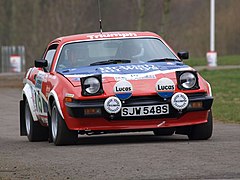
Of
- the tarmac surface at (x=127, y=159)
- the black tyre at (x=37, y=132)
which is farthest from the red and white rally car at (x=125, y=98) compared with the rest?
the black tyre at (x=37, y=132)

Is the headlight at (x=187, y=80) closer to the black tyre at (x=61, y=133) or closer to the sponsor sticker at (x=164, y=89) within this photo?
the sponsor sticker at (x=164, y=89)

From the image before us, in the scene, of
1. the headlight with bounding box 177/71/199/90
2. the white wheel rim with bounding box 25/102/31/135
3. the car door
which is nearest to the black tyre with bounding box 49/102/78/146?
the car door

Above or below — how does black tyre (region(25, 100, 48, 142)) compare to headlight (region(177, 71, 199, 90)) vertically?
below

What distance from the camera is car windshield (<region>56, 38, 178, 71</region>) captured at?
→ 40.3 feet

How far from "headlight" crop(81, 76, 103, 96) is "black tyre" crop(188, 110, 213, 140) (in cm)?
139

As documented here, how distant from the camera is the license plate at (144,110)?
11.1m

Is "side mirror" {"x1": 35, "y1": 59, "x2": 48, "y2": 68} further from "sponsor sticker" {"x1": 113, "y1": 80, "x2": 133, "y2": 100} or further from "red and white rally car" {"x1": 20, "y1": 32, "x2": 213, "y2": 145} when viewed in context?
"sponsor sticker" {"x1": 113, "y1": 80, "x2": 133, "y2": 100}

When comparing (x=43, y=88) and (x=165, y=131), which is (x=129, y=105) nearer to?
(x=165, y=131)

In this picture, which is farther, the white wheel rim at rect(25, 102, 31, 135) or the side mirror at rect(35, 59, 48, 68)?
the white wheel rim at rect(25, 102, 31, 135)

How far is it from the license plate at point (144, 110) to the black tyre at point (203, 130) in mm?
747

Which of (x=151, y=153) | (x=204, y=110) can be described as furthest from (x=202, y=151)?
(x=204, y=110)

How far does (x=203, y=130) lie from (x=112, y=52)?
1598 mm

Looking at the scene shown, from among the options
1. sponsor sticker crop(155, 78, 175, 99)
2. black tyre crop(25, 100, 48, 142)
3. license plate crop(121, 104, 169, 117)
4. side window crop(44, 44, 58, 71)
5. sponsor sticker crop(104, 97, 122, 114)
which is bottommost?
black tyre crop(25, 100, 48, 142)

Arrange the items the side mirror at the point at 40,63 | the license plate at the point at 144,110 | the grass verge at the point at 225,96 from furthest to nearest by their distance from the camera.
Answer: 1. the grass verge at the point at 225,96
2. the side mirror at the point at 40,63
3. the license plate at the point at 144,110
